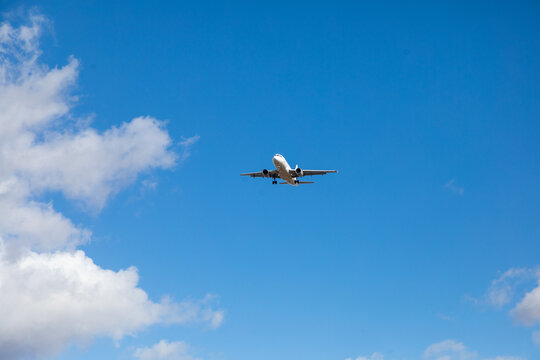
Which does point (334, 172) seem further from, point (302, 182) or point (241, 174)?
point (241, 174)

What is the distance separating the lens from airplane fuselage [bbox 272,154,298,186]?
157 metres

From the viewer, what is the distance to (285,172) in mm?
160250

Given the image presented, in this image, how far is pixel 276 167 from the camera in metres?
159

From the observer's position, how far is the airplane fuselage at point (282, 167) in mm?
156750

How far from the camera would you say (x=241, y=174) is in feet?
579

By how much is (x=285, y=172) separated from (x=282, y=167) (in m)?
2.70

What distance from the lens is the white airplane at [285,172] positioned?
15738cm

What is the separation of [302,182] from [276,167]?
11.2m

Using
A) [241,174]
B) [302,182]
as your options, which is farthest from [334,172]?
[241,174]

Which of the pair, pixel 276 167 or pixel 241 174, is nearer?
pixel 276 167

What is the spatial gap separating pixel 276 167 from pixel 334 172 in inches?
629

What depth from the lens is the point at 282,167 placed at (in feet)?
518

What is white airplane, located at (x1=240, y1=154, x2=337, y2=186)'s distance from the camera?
6196 inches
